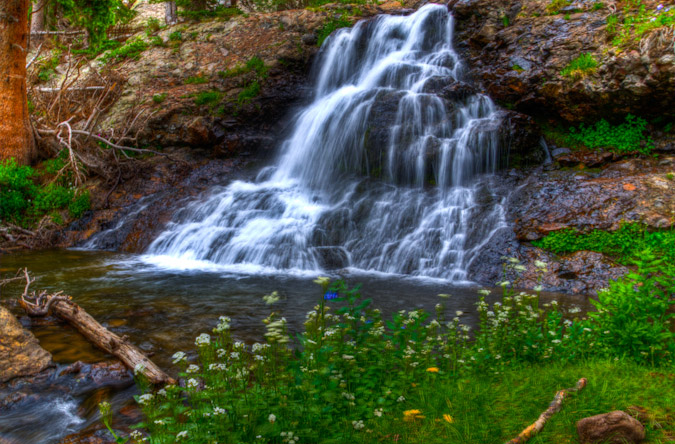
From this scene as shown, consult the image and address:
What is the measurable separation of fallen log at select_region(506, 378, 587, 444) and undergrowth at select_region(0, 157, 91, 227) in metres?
11.8

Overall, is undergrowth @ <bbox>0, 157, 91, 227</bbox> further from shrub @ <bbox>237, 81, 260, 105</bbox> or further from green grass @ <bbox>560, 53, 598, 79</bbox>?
green grass @ <bbox>560, 53, 598, 79</bbox>

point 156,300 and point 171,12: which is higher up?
point 171,12

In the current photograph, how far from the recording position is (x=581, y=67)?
10281 mm

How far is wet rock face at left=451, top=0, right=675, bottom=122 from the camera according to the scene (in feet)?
30.7

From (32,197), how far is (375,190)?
28.9 feet

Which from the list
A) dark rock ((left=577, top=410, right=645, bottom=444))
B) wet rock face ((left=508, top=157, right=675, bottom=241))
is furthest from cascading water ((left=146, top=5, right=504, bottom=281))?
dark rock ((left=577, top=410, right=645, bottom=444))

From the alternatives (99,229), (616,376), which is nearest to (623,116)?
(616,376)

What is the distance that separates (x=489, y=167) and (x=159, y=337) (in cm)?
798

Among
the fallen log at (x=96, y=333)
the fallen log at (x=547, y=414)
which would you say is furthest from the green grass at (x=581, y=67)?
the fallen log at (x=96, y=333)

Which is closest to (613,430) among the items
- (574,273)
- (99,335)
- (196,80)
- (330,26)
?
(99,335)

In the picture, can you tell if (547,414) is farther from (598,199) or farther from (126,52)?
(126,52)

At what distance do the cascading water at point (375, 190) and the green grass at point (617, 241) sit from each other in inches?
47.1

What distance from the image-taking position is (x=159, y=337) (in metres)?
5.15

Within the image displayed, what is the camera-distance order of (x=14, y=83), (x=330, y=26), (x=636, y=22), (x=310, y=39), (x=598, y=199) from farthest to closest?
(x=330, y=26) → (x=310, y=39) → (x=14, y=83) → (x=636, y=22) → (x=598, y=199)
